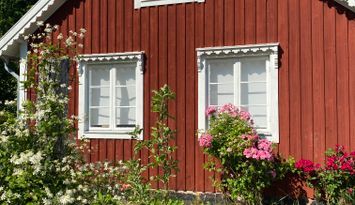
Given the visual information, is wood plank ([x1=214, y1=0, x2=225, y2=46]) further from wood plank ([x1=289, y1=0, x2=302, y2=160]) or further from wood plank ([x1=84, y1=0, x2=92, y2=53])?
wood plank ([x1=84, y1=0, x2=92, y2=53])

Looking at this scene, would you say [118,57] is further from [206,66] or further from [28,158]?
[28,158]

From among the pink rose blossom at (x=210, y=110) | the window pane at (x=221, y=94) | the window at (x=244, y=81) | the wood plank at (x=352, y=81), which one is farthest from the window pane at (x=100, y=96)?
the wood plank at (x=352, y=81)

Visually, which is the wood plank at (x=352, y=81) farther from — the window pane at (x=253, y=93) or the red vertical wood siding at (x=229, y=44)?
the window pane at (x=253, y=93)

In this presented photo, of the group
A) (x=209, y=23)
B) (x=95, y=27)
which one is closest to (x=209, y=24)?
(x=209, y=23)

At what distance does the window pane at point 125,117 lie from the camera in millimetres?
10634

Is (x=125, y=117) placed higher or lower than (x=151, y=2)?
lower

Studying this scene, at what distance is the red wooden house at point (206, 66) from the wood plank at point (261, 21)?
19mm

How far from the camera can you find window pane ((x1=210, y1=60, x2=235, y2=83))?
31.7 ft

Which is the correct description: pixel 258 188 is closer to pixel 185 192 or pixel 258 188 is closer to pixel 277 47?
pixel 185 192

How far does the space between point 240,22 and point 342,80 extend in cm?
220

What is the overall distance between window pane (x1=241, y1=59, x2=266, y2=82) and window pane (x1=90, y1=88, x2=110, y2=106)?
306cm

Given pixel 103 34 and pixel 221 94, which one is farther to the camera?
pixel 103 34

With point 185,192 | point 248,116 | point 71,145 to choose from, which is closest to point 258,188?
point 248,116

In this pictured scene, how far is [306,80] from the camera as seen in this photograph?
8.99 metres
